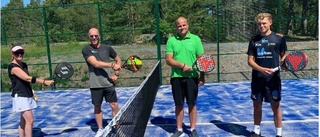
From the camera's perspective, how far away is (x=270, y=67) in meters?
4.46

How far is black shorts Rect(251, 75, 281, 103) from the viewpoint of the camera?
4.49 meters

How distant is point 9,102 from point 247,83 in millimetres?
6814

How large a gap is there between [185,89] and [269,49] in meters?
1.33

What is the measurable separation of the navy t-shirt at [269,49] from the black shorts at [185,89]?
98 cm

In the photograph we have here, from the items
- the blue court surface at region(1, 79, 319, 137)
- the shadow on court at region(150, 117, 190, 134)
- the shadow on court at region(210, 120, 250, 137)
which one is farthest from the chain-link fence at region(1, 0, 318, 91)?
the shadow on court at region(210, 120, 250, 137)

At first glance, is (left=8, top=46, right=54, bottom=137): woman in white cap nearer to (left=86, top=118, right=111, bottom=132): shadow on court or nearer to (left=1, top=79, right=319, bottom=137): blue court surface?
(left=1, top=79, right=319, bottom=137): blue court surface

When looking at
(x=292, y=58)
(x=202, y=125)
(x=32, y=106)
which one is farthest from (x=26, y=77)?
(x=292, y=58)

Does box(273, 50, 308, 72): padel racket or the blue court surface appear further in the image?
the blue court surface

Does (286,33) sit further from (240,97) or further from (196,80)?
(196,80)

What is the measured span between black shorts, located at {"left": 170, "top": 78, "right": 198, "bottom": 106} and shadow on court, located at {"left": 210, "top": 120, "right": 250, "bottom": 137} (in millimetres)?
982

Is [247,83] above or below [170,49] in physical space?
below

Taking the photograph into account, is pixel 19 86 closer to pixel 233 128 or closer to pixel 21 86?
pixel 21 86

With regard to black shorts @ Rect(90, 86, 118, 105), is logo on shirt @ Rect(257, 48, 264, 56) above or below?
above

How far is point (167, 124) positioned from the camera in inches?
236
